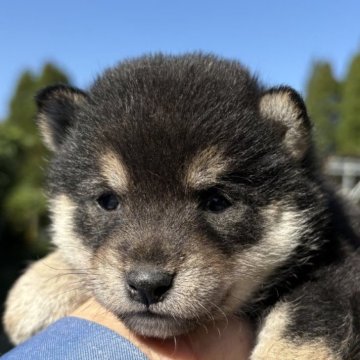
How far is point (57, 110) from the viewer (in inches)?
A: 160

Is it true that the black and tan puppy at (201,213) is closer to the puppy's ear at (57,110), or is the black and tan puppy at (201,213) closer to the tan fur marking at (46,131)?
the puppy's ear at (57,110)

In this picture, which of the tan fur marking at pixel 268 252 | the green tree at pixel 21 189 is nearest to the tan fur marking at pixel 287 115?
the tan fur marking at pixel 268 252

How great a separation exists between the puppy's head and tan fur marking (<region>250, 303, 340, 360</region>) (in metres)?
0.27

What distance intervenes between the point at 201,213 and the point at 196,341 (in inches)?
29.9

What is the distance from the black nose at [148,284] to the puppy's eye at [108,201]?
2.16 ft

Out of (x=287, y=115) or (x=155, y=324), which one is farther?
(x=287, y=115)

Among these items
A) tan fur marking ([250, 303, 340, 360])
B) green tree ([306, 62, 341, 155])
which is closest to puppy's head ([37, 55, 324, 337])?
tan fur marking ([250, 303, 340, 360])

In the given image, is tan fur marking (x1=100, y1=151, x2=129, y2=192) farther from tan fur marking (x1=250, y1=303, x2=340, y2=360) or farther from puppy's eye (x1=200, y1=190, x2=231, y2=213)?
tan fur marking (x1=250, y1=303, x2=340, y2=360)

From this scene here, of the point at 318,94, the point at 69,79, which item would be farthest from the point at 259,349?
the point at 318,94

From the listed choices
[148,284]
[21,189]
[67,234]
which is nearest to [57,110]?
[67,234]

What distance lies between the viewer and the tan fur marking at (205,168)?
314 centimetres

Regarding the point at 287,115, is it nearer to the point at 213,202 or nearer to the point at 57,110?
the point at 213,202

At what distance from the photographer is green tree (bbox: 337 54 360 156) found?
1510 inches

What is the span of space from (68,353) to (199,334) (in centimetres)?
82
